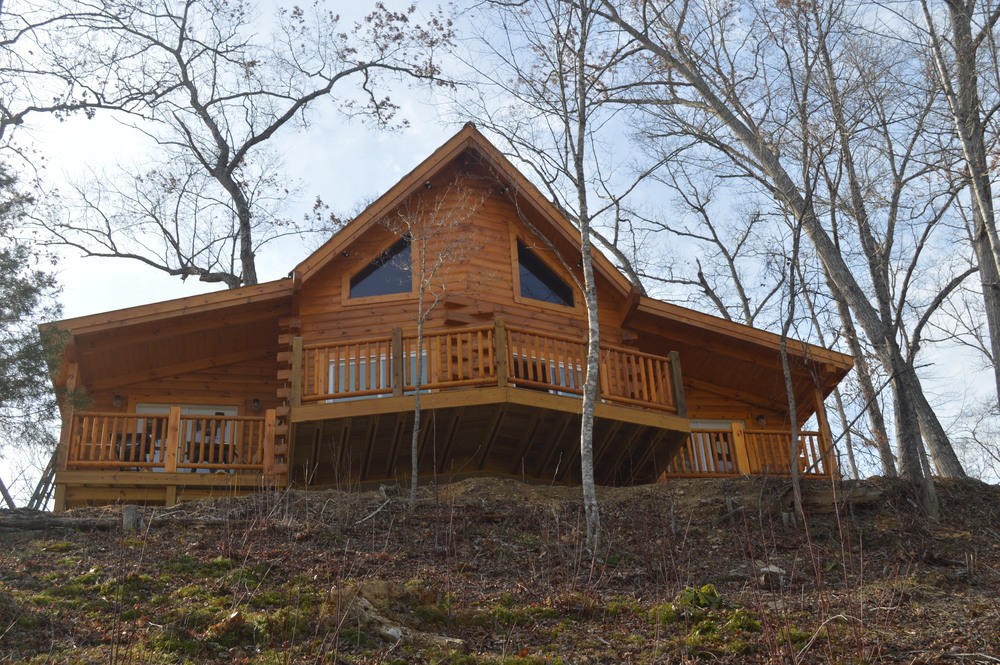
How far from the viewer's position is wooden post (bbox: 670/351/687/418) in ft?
47.8

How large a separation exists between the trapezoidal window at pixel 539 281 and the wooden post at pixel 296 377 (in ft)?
14.3

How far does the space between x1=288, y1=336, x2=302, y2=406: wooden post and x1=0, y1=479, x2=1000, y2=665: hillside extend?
1.87 metres

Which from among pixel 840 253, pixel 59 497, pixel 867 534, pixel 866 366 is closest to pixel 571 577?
pixel 867 534

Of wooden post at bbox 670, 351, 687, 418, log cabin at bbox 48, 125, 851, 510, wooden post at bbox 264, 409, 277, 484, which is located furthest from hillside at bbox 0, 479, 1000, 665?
wooden post at bbox 264, 409, 277, 484

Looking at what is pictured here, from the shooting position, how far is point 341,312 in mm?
15844

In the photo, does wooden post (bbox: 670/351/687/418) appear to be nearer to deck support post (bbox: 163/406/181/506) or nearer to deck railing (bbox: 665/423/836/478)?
deck railing (bbox: 665/423/836/478)

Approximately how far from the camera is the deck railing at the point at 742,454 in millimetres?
15109

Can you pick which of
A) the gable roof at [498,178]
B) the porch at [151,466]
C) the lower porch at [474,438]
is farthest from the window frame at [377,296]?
the lower porch at [474,438]

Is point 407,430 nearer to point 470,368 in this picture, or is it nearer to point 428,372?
point 428,372

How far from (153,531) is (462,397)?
4.48m

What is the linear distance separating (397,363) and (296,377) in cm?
143

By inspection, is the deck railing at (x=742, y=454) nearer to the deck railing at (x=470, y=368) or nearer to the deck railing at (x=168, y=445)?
the deck railing at (x=470, y=368)

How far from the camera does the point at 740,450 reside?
15.1m

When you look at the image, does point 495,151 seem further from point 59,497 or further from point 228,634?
point 228,634
